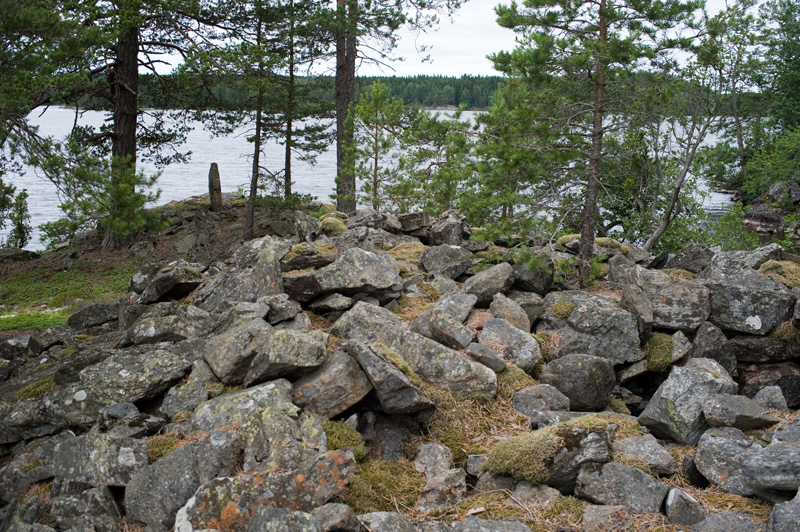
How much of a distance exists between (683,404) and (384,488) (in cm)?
304

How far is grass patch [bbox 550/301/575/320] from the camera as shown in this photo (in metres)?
8.21

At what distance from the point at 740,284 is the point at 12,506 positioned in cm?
875

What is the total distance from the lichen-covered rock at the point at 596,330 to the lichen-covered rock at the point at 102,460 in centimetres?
499

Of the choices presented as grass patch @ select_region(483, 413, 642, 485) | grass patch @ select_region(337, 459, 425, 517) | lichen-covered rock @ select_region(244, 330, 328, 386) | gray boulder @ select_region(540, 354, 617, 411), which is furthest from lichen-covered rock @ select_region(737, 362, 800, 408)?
lichen-covered rock @ select_region(244, 330, 328, 386)

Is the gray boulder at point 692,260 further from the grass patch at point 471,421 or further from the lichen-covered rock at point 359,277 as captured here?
the grass patch at point 471,421

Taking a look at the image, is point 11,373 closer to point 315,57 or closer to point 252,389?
point 252,389

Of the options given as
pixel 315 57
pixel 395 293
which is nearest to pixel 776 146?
pixel 315 57

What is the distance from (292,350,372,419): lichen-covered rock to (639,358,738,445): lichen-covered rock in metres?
2.89

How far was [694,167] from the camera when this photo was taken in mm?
19844

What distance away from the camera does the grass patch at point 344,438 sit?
5355mm

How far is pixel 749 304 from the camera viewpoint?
8.12 m

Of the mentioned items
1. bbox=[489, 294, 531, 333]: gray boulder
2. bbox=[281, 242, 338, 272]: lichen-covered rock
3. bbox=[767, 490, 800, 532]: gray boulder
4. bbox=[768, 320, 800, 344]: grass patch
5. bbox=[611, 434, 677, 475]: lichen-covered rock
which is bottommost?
bbox=[611, 434, 677, 475]: lichen-covered rock

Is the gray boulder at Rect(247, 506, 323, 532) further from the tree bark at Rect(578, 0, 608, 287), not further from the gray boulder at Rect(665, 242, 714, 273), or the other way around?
the gray boulder at Rect(665, 242, 714, 273)

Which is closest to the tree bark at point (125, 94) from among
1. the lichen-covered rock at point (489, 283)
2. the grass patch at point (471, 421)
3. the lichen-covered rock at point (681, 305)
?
the lichen-covered rock at point (489, 283)
